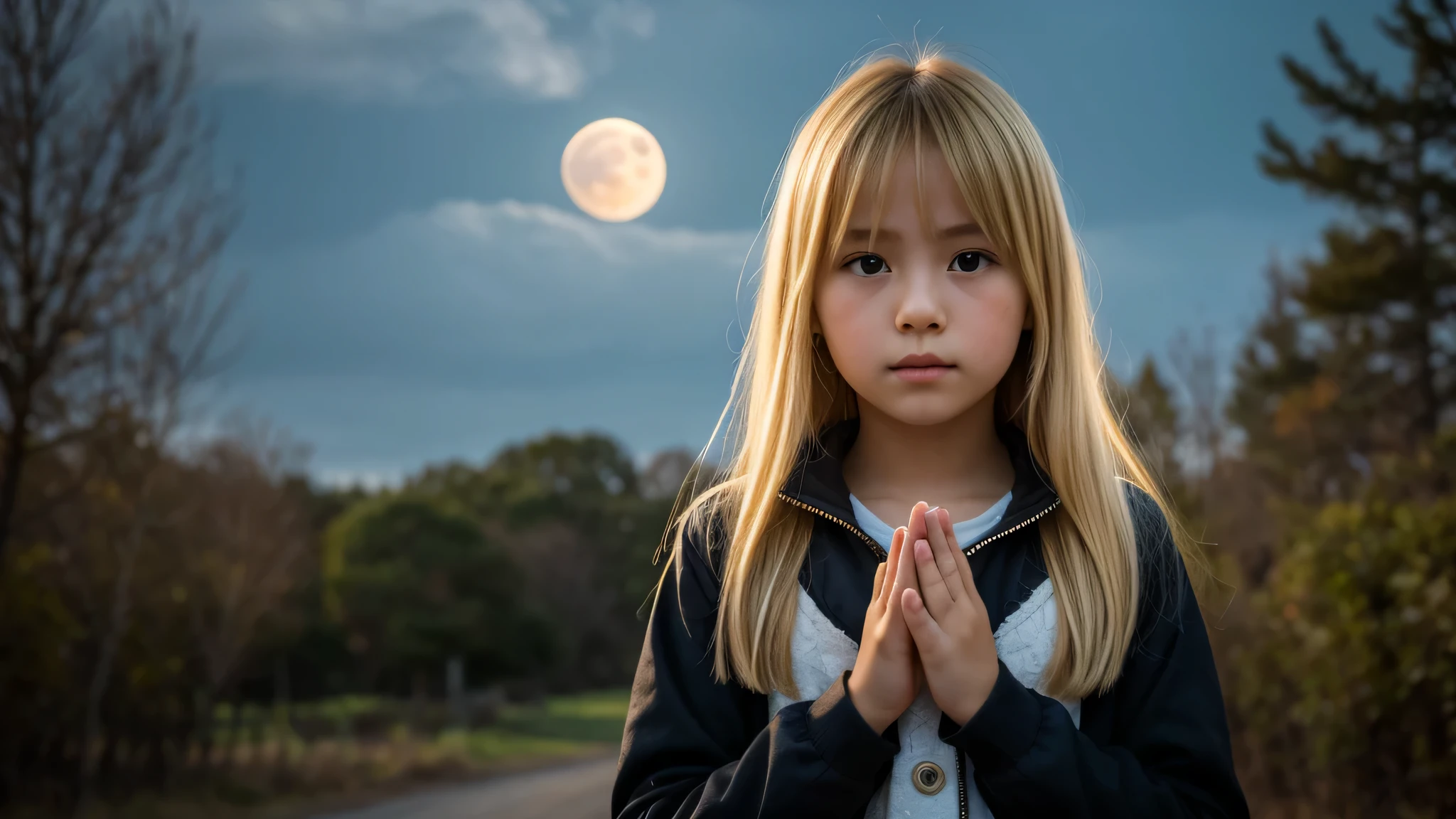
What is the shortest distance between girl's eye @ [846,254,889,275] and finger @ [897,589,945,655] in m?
0.44

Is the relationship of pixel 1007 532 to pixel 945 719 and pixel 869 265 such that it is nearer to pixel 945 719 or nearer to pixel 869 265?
pixel 945 719

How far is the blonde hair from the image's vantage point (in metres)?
1.51

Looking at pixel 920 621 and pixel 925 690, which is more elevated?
pixel 920 621

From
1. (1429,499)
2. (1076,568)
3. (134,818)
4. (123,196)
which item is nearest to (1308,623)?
(1429,499)

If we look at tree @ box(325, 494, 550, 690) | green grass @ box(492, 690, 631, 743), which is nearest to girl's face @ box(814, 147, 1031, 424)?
tree @ box(325, 494, 550, 690)

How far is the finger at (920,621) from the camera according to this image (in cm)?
136

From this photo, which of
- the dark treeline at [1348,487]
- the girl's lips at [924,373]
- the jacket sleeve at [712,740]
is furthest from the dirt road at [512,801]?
the girl's lips at [924,373]

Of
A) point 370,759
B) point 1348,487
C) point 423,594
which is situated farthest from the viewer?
point 423,594

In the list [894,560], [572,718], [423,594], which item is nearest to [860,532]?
[894,560]

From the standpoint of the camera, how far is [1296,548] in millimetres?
6094

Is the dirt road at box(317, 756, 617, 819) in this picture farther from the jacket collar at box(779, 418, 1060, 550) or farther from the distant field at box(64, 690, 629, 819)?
the jacket collar at box(779, 418, 1060, 550)

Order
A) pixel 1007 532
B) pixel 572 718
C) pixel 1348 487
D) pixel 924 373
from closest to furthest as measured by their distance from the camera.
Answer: pixel 924 373
pixel 1007 532
pixel 1348 487
pixel 572 718

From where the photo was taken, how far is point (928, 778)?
4.77ft

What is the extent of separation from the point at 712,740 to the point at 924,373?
1.99 ft
